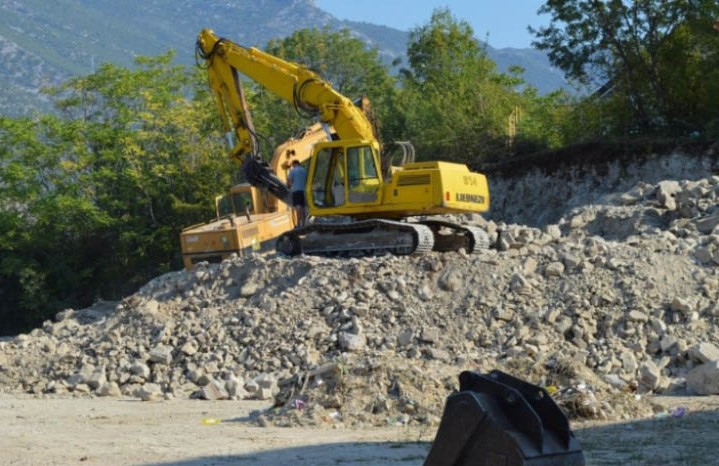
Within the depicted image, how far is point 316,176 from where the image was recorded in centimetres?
2127

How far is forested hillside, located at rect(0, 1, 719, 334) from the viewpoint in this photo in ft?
107

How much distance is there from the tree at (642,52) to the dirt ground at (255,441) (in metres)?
19.9

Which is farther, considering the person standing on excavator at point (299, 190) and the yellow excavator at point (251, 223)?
the yellow excavator at point (251, 223)

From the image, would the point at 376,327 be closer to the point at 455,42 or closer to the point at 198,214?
the point at 198,214

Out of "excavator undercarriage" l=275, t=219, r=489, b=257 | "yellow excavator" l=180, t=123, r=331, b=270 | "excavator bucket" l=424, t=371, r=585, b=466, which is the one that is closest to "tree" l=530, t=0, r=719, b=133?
"yellow excavator" l=180, t=123, r=331, b=270

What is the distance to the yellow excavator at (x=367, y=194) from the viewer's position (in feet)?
66.7

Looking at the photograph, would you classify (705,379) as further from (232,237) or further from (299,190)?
(232,237)

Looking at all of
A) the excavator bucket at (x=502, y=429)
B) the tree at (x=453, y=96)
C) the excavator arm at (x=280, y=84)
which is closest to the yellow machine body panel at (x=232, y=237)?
the excavator arm at (x=280, y=84)

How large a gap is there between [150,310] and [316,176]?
3.70 m

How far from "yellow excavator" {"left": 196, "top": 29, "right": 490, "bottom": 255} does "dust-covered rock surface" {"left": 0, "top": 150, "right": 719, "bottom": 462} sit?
768mm

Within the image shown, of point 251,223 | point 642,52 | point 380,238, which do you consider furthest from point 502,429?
point 642,52

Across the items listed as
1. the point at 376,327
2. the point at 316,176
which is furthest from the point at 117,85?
the point at 376,327

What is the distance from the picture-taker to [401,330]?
17.0m

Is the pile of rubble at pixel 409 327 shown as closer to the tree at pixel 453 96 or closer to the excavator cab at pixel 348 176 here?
the excavator cab at pixel 348 176
